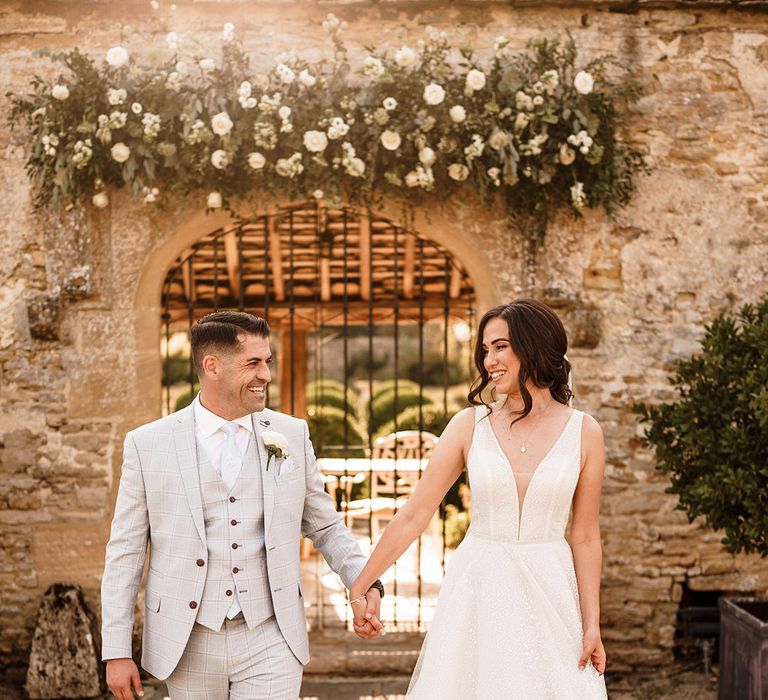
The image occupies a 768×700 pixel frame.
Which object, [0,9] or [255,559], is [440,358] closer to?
[0,9]

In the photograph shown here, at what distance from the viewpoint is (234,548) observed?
9.13 ft

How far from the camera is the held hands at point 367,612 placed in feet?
9.95

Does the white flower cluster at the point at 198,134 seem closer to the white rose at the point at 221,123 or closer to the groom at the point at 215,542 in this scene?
the white rose at the point at 221,123

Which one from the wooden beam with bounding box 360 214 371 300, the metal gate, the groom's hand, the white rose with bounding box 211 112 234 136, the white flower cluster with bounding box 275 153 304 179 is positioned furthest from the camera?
the wooden beam with bounding box 360 214 371 300

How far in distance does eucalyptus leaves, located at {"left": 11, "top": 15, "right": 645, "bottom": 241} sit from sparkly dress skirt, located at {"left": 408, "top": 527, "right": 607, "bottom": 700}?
9.20 ft

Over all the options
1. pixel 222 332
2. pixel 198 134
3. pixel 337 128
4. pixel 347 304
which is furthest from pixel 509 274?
pixel 222 332

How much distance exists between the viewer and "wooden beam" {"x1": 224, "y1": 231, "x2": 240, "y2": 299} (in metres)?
7.63

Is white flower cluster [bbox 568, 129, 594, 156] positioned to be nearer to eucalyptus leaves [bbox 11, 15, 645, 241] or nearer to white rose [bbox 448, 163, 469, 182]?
eucalyptus leaves [bbox 11, 15, 645, 241]

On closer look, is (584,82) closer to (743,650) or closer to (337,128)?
(337,128)

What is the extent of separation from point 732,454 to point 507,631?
1.98 m

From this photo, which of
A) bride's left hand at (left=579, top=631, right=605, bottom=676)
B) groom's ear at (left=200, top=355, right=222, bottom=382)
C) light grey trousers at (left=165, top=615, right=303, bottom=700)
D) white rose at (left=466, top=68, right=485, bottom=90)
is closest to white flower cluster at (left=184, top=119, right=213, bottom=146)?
white rose at (left=466, top=68, right=485, bottom=90)

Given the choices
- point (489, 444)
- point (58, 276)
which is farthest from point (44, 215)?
point (489, 444)

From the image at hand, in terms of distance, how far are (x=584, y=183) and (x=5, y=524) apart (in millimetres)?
4141

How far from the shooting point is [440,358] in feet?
75.4
